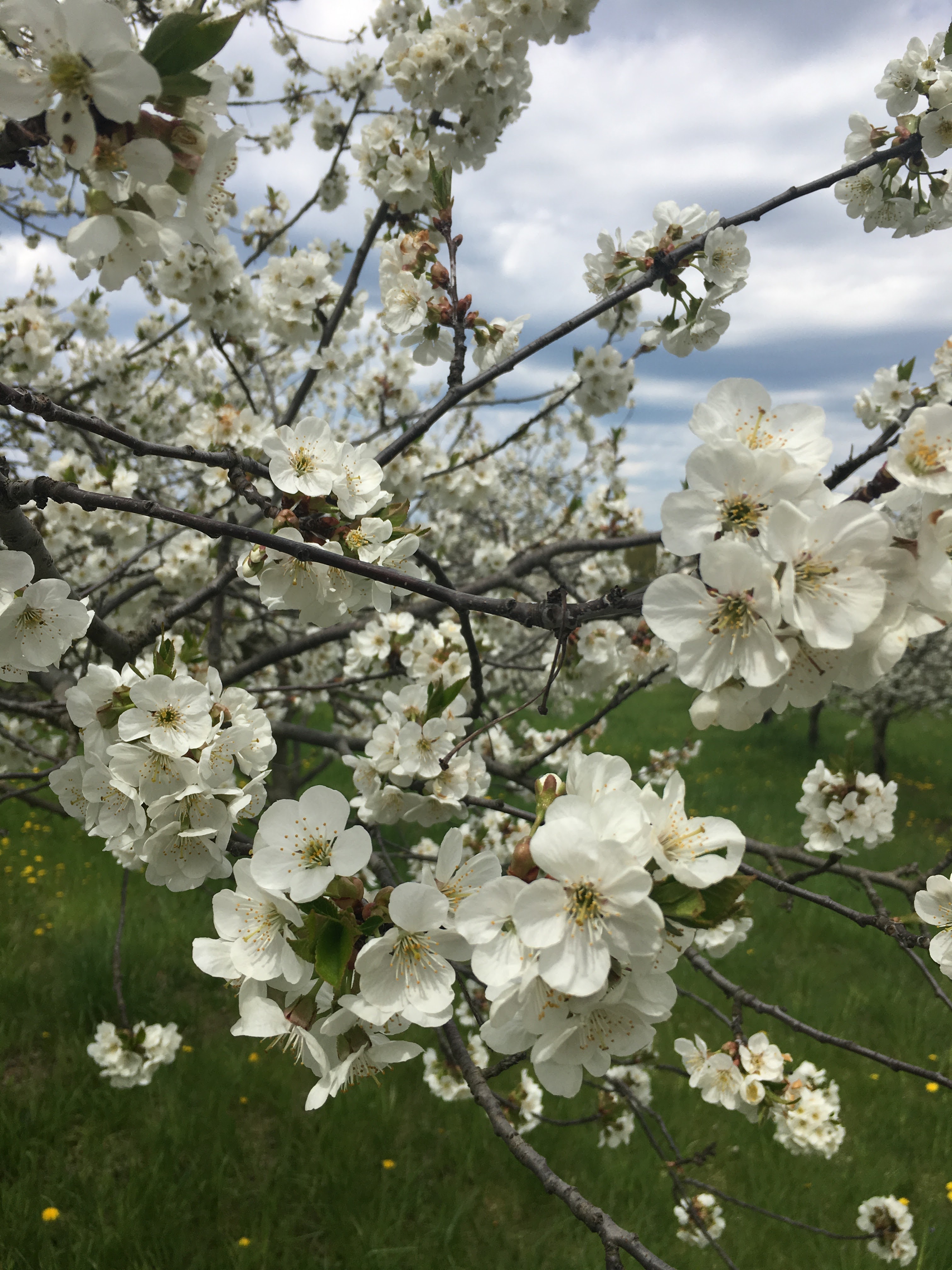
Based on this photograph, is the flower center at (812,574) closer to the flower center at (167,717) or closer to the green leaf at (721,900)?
the green leaf at (721,900)

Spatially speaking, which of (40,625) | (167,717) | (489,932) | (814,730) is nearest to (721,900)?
(489,932)

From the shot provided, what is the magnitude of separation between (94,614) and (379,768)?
0.83m

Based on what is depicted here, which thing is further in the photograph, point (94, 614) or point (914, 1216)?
point (914, 1216)

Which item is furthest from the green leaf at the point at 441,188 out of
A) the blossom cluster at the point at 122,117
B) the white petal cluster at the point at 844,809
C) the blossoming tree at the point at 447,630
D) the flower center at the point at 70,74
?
the white petal cluster at the point at 844,809

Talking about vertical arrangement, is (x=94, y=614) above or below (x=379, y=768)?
above

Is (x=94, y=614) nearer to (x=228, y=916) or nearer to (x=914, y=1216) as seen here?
(x=228, y=916)

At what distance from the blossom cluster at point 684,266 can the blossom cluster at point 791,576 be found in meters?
1.07

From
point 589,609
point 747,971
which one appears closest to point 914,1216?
point 747,971

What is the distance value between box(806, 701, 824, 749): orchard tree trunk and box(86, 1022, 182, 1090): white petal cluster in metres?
9.95

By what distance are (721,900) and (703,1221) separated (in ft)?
7.32

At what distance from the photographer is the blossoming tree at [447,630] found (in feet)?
2.56

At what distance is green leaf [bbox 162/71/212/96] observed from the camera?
0.74 meters

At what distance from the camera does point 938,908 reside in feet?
4.41

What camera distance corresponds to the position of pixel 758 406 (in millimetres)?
932
